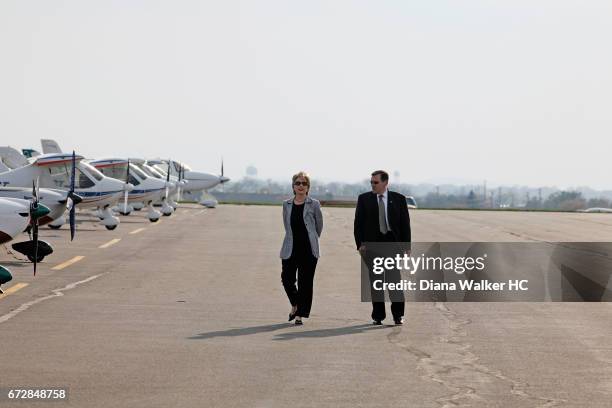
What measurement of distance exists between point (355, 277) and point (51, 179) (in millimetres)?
16903

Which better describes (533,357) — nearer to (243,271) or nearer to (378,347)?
(378,347)

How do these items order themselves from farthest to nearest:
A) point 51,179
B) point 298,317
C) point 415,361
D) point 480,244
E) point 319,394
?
1. point 51,179
2. point 480,244
3. point 298,317
4. point 415,361
5. point 319,394

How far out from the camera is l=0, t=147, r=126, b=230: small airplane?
3619 cm

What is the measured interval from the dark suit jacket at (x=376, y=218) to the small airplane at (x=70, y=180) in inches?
867

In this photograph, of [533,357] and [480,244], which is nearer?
[533,357]

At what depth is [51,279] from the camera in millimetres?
20156

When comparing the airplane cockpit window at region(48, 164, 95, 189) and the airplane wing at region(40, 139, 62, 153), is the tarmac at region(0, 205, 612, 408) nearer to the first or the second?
the airplane cockpit window at region(48, 164, 95, 189)

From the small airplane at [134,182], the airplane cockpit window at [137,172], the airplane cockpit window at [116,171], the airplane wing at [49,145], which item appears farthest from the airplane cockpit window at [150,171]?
the airplane wing at [49,145]

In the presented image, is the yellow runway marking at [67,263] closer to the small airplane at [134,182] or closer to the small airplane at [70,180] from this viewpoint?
the small airplane at [70,180]

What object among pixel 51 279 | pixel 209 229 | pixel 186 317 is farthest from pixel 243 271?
pixel 209 229

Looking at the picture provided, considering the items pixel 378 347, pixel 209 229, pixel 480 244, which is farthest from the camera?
pixel 209 229

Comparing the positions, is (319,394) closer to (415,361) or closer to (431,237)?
(415,361)

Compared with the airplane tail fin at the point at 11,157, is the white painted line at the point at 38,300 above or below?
below

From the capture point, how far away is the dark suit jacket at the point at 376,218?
47.6 ft
